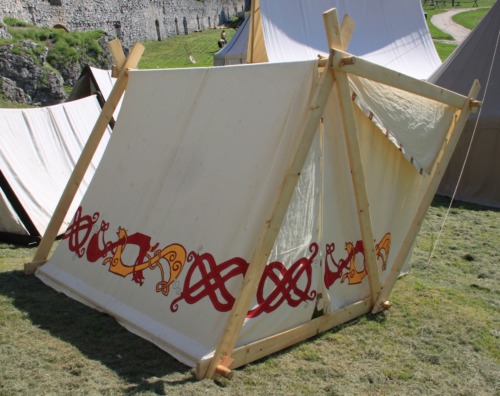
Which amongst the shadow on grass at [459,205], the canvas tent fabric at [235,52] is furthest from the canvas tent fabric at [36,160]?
the canvas tent fabric at [235,52]

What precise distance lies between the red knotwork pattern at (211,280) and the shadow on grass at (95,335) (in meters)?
0.33

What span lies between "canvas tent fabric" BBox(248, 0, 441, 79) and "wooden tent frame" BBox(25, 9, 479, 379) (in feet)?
12.5

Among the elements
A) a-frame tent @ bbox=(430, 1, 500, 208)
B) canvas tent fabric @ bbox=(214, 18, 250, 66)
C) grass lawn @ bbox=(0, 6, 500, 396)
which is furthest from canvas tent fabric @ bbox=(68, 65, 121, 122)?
canvas tent fabric @ bbox=(214, 18, 250, 66)

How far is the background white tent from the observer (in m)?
8.19

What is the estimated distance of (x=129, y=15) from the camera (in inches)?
1137

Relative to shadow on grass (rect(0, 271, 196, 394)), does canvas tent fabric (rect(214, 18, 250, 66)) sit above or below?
above

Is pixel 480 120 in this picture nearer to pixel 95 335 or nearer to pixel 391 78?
pixel 391 78

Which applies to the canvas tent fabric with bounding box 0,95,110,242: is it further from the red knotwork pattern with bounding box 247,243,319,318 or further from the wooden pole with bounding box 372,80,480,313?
the wooden pole with bounding box 372,80,480,313

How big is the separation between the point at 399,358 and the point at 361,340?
0.89ft

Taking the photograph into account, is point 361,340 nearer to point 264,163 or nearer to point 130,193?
point 264,163

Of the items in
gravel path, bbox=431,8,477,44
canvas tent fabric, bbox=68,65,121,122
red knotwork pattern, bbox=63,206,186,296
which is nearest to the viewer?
red knotwork pattern, bbox=63,206,186,296

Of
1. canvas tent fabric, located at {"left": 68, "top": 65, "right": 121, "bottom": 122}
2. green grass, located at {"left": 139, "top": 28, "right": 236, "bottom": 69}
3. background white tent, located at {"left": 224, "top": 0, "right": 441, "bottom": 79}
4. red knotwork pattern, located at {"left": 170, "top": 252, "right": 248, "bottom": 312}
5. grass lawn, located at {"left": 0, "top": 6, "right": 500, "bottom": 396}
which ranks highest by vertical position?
background white tent, located at {"left": 224, "top": 0, "right": 441, "bottom": 79}

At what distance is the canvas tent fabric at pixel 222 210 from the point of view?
A: 3.12 metres

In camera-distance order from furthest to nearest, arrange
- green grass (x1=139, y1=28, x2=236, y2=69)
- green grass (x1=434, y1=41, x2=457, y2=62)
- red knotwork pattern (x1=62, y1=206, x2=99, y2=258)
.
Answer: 1. green grass (x1=139, y1=28, x2=236, y2=69)
2. green grass (x1=434, y1=41, x2=457, y2=62)
3. red knotwork pattern (x1=62, y1=206, x2=99, y2=258)
